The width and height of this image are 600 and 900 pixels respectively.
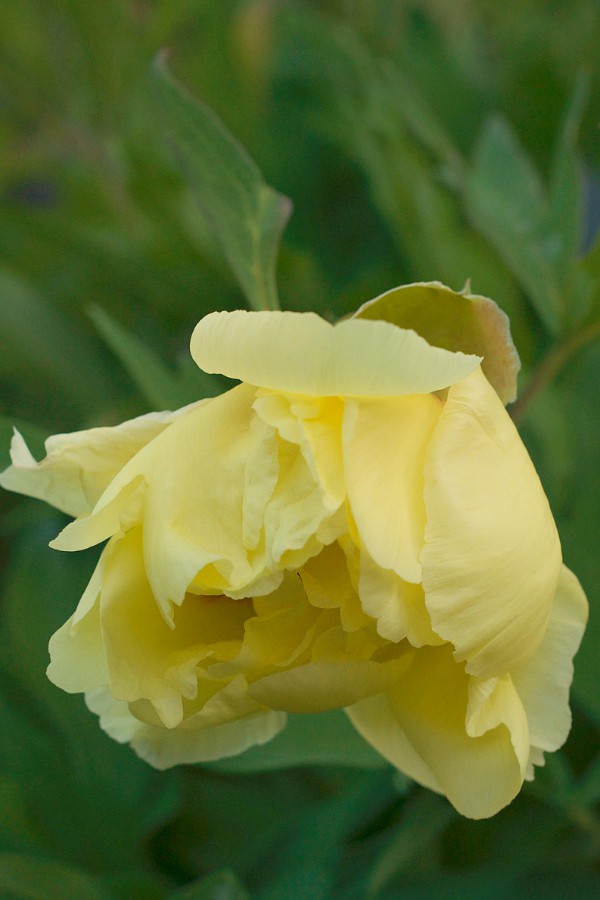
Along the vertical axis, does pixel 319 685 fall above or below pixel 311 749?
above

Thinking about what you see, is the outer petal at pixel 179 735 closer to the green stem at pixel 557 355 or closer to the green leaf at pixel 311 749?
the green leaf at pixel 311 749

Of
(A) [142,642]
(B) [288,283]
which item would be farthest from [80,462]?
(B) [288,283]

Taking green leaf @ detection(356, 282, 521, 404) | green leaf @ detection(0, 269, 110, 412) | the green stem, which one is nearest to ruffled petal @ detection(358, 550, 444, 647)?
green leaf @ detection(356, 282, 521, 404)

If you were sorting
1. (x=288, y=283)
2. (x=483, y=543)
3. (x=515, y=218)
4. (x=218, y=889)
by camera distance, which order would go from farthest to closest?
1. (x=288, y=283)
2. (x=515, y=218)
3. (x=218, y=889)
4. (x=483, y=543)

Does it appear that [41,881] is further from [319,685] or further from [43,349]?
[43,349]

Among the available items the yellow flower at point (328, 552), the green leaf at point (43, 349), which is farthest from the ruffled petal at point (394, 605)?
the green leaf at point (43, 349)

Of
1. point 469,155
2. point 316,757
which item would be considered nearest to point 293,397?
point 316,757

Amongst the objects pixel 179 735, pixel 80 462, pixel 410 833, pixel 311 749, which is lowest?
pixel 410 833
